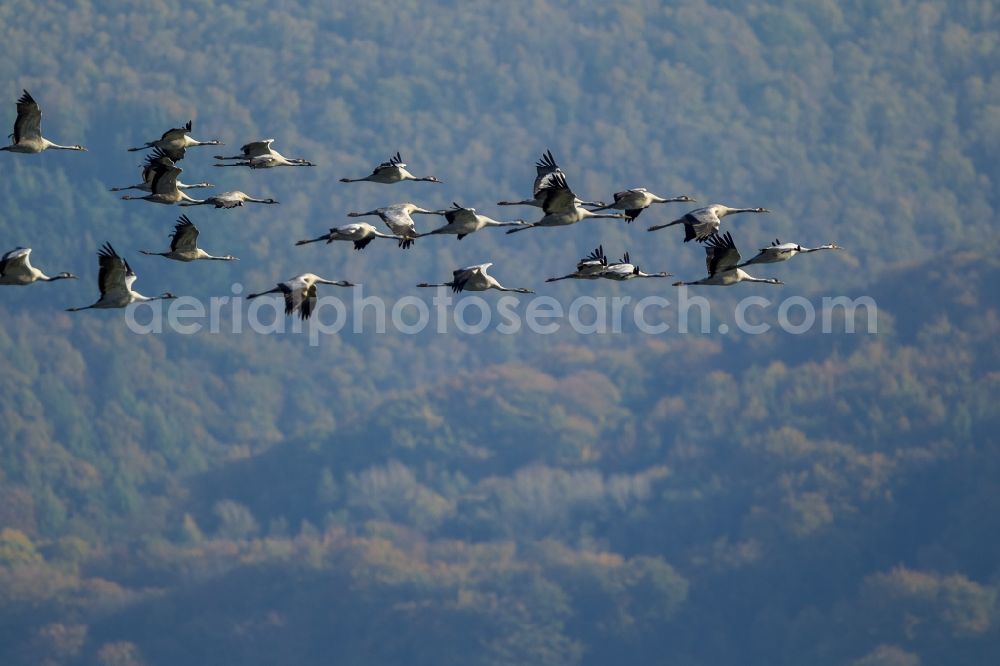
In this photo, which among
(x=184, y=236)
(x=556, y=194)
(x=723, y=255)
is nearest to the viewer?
(x=556, y=194)

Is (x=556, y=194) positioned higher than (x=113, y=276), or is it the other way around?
(x=556, y=194)

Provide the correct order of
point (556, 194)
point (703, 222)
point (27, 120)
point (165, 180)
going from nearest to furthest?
point (703, 222) → point (556, 194) → point (27, 120) → point (165, 180)

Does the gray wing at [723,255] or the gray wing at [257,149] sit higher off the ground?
the gray wing at [257,149]

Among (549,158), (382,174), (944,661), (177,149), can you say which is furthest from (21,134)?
(944,661)

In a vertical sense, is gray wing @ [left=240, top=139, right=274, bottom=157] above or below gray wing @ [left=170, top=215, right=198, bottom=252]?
above

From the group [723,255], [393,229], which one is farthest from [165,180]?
[723,255]

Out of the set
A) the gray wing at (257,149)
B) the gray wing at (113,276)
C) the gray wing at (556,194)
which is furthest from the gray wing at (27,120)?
the gray wing at (556,194)

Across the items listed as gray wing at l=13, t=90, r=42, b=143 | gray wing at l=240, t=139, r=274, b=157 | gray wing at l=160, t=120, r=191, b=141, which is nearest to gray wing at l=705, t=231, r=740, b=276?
gray wing at l=240, t=139, r=274, b=157

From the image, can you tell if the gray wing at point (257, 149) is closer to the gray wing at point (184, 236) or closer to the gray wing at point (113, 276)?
the gray wing at point (184, 236)

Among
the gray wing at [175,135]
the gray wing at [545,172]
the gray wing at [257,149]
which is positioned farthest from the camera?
the gray wing at [257,149]

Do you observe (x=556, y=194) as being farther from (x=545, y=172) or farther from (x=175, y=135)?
(x=175, y=135)

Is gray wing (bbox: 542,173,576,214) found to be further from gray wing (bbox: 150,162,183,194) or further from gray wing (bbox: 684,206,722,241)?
gray wing (bbox: 150,162,183,194)
